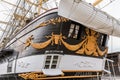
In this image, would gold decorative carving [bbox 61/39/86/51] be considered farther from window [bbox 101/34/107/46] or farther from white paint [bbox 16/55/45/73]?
window [bbox 101/34/107/46]

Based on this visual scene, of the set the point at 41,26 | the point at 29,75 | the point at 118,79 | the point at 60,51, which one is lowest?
the point at 118,79

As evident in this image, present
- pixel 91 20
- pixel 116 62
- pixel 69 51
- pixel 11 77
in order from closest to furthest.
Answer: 1. pixel 91 20
2. pixel 69 51
3. pixel 11 77
4. pixel 116 62

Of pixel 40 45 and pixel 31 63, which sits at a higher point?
pixel 40 45

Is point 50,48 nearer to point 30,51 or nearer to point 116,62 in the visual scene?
point 30,51

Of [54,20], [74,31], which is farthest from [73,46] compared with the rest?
[54,20]

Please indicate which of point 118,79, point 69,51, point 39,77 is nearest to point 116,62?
point 118,79

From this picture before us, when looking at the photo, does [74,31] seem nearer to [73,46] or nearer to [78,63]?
[73,46]

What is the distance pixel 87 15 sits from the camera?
4375 mm

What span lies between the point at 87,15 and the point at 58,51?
1.04 meters

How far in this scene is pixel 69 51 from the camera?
481cm

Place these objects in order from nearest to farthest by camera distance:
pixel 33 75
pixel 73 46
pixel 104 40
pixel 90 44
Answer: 1. pixel 33 75
2. pixel 73 46
3. pixel 90 44
4. pixel 104 40

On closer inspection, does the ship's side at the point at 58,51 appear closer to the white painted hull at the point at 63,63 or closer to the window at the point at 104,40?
the white painted hull at the point at 63,63

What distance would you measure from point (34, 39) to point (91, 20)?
1481mm

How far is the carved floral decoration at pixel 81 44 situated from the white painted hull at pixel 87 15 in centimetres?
36
